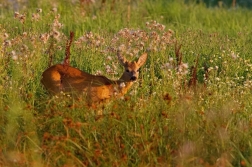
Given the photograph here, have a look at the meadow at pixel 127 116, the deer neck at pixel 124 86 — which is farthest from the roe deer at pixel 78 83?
the meadow at pixel 127 116

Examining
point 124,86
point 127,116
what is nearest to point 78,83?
point 124,86

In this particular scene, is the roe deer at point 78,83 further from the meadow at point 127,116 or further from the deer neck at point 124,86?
the meadow at point 127,116

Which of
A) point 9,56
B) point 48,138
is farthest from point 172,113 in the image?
point 9,56

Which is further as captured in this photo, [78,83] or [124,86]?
[124,86]

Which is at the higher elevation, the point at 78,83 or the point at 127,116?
the point at 127,116

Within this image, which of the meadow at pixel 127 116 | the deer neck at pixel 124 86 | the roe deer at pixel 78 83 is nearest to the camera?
the meadow at pixel 127 116

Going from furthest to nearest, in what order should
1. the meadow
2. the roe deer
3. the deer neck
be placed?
the deer neck < the roe deer < the meadow

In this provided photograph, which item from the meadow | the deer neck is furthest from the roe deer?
the meadow

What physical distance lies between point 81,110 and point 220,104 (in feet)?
4.40

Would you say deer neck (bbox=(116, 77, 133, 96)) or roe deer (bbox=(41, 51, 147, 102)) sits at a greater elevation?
roe deer (bbox=(41, 51, 147, 102))

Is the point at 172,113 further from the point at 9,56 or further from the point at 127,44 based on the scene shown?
the point at 127,44

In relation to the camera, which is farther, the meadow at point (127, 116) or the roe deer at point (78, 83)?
the roe deer at point (78, 83)

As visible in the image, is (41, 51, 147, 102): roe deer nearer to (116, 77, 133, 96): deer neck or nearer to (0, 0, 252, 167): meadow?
(116, 77, 133, 96): deer neck

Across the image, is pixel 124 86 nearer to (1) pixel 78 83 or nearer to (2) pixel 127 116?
(1) pixel 78 83
